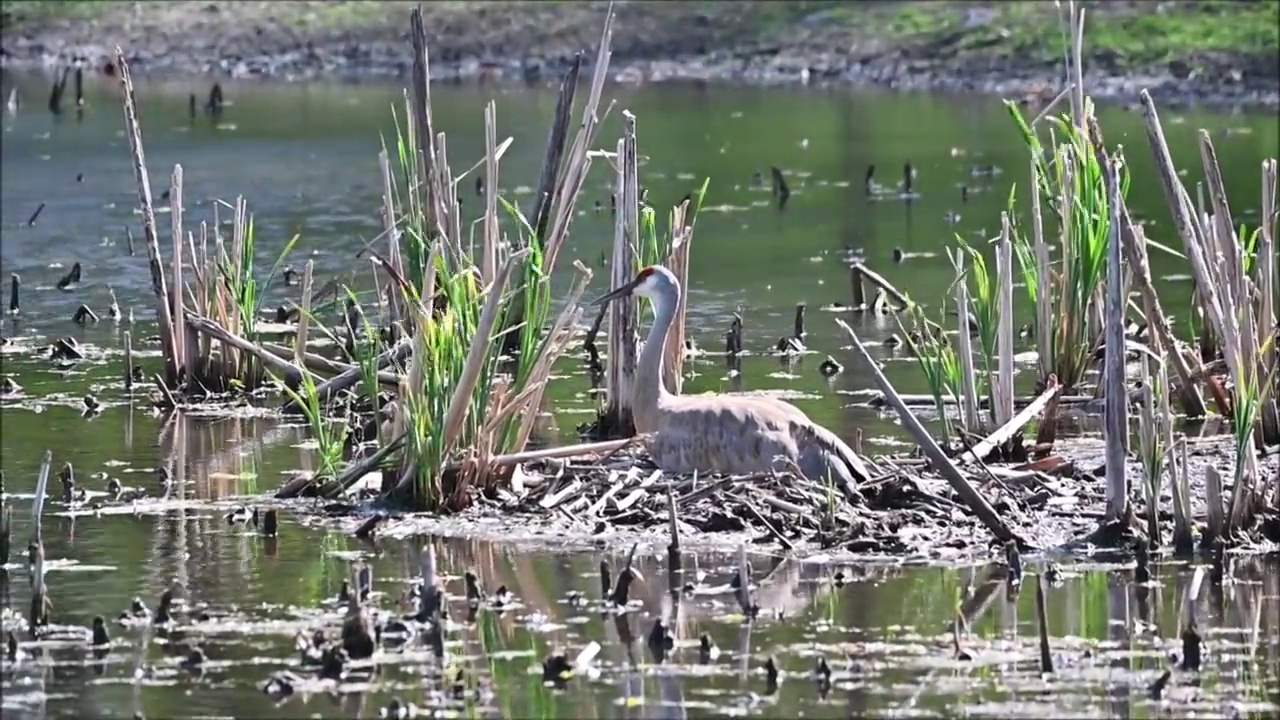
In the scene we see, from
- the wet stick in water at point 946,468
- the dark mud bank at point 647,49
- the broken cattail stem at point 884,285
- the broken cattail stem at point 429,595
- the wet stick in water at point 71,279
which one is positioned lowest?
the broken cattail stem at point 429,595

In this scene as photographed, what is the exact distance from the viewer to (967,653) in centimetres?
957

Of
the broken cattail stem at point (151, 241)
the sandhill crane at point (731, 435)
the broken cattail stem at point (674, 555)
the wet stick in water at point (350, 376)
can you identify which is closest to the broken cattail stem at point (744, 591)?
the broken cattail stem at point (674, 555)

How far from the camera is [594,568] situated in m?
11.1

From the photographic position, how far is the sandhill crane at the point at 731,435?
1209cm

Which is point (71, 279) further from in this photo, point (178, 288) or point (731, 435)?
point (731, 435)

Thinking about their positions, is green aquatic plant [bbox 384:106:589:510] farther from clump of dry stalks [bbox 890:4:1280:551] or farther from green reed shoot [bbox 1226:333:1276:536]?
green reed shoot [bbox 1226:333:1276:536]

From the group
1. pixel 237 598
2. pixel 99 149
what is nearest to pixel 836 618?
pixel 237 598

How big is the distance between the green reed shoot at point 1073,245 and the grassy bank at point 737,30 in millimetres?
29265

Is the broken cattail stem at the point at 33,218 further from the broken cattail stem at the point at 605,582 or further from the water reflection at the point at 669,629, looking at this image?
the broken cattail stem at the point at 605,582

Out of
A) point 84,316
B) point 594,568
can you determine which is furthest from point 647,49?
point 594,568

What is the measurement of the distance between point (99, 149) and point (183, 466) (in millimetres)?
24337

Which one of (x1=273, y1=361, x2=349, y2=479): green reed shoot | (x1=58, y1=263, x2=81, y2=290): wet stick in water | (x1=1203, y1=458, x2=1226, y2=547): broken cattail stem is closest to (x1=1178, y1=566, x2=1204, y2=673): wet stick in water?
(x1=1203, y1=458, x2=1226, y2=547): broken cattail stem

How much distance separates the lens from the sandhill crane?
12094mm

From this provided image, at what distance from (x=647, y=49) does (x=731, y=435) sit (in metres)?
38.6
